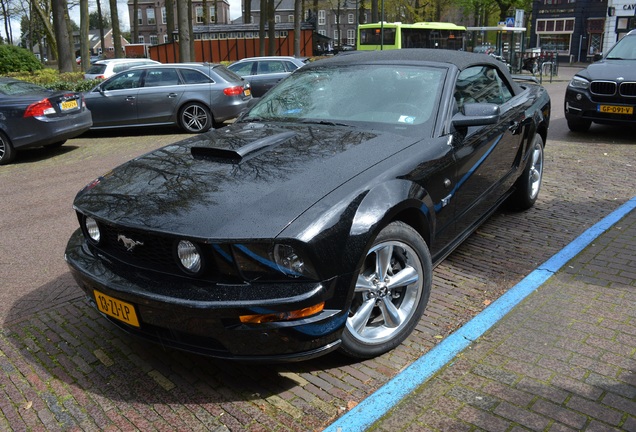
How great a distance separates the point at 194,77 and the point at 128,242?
982cm

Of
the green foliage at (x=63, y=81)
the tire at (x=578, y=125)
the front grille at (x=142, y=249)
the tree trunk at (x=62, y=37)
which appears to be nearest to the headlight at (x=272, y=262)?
the front grille at (x=142, y=249)

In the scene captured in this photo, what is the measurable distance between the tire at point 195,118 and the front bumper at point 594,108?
23.1ft

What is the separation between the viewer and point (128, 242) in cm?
296

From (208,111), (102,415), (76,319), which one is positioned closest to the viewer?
(102,415)

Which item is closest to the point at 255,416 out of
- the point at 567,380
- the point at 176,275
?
the point at 176,275

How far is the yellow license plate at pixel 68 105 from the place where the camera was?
10047 mm

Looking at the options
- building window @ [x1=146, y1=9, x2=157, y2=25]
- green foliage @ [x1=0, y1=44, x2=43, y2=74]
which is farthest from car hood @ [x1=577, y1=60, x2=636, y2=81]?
building window @ [x1=146, y1=9, x2=157, y2=25]

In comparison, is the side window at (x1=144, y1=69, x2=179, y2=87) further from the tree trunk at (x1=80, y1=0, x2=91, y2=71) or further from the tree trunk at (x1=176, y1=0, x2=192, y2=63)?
the tree trunk at (x1=80, y1=0, x2=91, y2=71)

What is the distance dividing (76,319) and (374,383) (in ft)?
6.88

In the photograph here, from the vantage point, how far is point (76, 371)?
323cm

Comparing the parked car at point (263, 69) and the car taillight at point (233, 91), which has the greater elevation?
the parked car at point (263, 69)

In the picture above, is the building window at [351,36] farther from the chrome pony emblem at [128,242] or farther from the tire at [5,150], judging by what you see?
the chrome pony emblem at [128,242]

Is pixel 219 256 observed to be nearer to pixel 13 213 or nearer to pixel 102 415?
pixel 102 415

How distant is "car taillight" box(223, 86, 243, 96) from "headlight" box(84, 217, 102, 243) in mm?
9085
